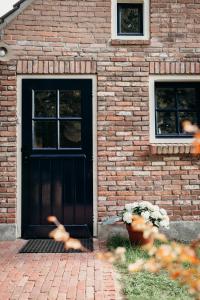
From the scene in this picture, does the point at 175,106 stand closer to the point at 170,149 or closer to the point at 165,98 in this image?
the point at 165,98

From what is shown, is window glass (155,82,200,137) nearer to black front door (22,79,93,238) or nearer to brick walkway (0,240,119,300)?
black front door (22,79,93,238)

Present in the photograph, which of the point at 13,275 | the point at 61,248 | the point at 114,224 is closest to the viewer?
the point at 13,275

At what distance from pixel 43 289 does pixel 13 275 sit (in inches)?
24.2

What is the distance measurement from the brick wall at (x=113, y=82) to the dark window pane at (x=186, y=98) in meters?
0.38

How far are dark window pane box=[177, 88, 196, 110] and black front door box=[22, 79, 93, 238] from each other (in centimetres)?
160

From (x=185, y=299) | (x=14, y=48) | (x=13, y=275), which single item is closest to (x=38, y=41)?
(x=14, y=48)

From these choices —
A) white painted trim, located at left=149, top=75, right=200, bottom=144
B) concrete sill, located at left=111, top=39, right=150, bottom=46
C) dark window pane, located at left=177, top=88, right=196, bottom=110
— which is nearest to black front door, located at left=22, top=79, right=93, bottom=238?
concrete sill, located at left=111, top=39, right=150, bottom=46

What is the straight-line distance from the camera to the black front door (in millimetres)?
6109

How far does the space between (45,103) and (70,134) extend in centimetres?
68

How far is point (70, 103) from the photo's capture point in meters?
6.23

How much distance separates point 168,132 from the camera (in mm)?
6344

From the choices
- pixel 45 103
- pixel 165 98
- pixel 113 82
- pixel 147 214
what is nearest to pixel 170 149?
pixel 165 98

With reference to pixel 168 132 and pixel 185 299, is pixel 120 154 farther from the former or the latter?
pixel 185 299

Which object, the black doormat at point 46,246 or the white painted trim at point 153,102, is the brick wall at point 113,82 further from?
the black doormat at point 46,246
